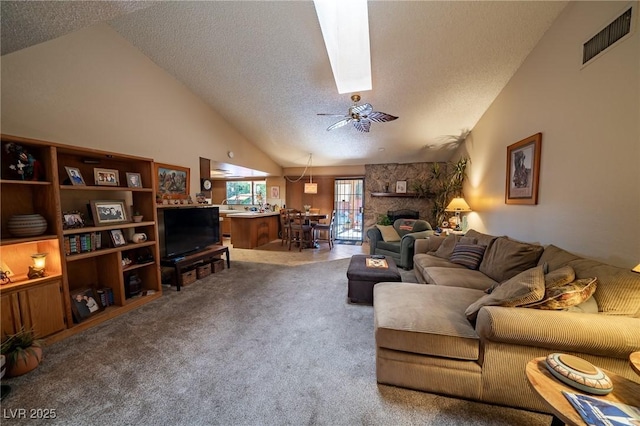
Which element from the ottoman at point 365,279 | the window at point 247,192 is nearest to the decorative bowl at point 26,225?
the ottoman at point 365,279

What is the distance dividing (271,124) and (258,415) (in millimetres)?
4462

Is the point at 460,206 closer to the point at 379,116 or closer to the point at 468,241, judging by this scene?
the point at 468,241

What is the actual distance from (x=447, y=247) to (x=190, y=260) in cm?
386

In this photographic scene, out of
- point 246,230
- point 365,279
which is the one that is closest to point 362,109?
point 365,279

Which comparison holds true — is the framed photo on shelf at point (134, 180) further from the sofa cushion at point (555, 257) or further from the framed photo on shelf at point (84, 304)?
the sofa cushion at point (555, 257)

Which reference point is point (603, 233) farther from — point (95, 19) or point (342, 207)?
point (342, 207)

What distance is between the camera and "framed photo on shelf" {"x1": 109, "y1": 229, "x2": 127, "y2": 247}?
259 centimetres

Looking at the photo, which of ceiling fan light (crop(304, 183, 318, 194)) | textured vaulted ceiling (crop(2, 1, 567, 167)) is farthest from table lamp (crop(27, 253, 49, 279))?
ceiling fan light (crop(304, 183, 318, 194))

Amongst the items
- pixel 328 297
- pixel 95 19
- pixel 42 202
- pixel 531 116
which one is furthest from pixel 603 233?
pixel 42 202

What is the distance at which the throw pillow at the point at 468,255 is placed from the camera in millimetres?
2799

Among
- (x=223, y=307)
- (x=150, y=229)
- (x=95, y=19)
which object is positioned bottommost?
(x=223, y=307)

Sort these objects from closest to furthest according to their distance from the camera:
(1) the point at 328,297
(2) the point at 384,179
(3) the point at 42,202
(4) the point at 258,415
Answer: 1. (4) the point at 258,415
2. (3) the point at 42,202
3. (1) the point at 328,297
4. (2) the point at 384,179

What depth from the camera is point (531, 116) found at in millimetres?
2619

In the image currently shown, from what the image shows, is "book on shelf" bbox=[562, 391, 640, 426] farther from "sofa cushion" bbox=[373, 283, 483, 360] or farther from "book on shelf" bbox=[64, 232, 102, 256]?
"book on shelf" bbox=[64, 232, 102, 256]
